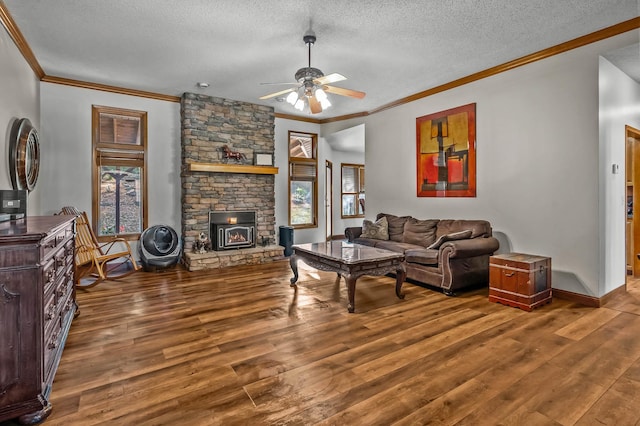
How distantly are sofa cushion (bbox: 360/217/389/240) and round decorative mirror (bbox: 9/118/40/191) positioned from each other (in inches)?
182

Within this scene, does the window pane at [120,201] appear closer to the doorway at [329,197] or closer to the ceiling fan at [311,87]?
the ceiling fan at [311,87]

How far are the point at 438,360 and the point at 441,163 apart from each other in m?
3.56

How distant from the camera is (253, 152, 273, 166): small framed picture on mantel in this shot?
651 centimetres

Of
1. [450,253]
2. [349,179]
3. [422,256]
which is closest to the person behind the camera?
[450,253]

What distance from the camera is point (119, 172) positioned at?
5664mm

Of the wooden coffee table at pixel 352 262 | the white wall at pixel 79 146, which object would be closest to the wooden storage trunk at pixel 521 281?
the wooden coffee table at pixel 352 262

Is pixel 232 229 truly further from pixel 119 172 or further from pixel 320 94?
pixel 320 94

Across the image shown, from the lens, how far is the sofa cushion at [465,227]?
4535mm

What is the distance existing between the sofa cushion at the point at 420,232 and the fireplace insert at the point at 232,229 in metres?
2.80

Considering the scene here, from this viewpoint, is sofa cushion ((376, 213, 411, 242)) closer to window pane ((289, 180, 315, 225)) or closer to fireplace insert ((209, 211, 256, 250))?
window pane ((289, 180, 315, 225))

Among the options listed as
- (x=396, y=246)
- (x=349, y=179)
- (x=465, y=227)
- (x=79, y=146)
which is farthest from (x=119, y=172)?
(x=349, y=179)

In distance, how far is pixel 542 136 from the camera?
13.5 ft

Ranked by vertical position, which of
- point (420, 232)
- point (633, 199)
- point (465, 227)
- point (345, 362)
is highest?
point (633, 199)

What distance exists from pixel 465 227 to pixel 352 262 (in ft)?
7.05
